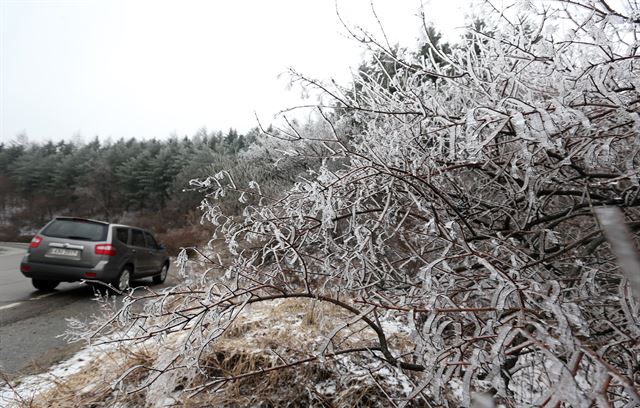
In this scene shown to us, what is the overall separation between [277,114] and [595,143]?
148cm

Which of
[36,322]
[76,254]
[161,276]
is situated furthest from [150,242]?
[36,322]

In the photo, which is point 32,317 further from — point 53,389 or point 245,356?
point 245,356

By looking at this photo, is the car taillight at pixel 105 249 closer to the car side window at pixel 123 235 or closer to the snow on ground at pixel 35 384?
the car side window at pixel 123 235

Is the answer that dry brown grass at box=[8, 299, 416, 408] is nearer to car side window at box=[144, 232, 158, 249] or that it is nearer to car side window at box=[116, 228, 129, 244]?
car side window at box=[116, 228, 129, 244]

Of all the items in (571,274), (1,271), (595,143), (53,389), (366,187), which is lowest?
(1,271)

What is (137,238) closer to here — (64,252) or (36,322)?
(64,252)

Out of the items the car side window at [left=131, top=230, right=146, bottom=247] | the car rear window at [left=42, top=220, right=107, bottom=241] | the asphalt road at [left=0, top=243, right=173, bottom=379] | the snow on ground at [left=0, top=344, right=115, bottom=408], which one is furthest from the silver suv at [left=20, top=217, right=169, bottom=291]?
the snow on ground at [left=0, top=344, right=115, bottom=408]

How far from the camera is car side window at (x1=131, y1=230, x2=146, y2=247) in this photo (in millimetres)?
7696

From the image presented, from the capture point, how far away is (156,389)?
88.1 inches

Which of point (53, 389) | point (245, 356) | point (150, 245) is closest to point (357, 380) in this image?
point (245, 356)

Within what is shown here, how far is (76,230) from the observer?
6398 mm

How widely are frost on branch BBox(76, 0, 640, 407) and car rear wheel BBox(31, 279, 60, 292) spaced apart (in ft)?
19.2

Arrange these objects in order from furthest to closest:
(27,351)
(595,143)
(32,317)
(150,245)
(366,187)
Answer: (150,245), (32,317), (27,351), (366,187), (595,143)

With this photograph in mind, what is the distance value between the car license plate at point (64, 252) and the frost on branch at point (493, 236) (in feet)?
15.9
